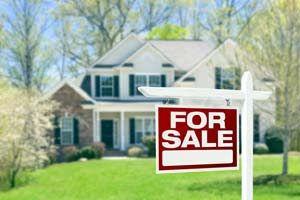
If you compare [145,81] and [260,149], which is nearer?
[260,149]

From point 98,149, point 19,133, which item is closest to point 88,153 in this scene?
point 98,149

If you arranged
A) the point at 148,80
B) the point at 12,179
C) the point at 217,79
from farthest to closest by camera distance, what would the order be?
the point at 148,80 → the point at 217,79 → the point at 12,179

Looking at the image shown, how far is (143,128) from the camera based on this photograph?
31641 millimetres

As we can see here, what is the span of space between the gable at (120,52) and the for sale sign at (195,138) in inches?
1079

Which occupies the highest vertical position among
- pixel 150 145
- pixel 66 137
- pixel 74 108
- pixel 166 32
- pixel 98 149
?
pixel 166 32

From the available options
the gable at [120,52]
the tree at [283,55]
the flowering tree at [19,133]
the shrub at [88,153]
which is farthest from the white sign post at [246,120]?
the gable at [120,52]

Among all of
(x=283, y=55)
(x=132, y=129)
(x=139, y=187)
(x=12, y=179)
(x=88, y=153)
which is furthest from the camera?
(x=132, y=129)

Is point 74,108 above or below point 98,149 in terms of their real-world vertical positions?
above

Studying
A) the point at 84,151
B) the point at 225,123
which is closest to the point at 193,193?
the point at 225,123

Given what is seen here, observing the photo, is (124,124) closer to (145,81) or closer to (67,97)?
(145,81)

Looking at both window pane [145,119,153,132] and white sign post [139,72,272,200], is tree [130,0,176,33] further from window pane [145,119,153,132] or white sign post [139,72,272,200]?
white sign post [139,72,272,200]

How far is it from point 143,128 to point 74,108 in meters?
4.82

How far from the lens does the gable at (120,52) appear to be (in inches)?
1273

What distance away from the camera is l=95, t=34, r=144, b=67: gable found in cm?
3234
